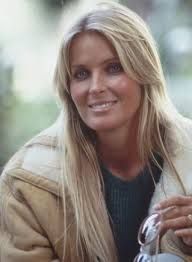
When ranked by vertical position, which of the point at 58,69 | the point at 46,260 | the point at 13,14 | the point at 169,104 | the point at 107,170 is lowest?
the point at 46,260

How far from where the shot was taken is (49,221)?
1.31m

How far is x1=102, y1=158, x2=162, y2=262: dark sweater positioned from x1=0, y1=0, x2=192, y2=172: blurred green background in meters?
0.44

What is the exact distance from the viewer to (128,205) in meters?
1.38

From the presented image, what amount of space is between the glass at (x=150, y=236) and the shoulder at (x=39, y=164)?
0.76 ft

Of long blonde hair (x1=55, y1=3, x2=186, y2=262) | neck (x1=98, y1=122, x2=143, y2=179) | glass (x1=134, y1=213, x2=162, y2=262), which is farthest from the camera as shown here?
neck (x1=98, y1=122, x2=143, y2=179)

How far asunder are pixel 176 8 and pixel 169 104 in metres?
0.51

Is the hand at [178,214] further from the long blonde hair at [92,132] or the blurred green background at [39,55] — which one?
the blurred green background at [39,55]

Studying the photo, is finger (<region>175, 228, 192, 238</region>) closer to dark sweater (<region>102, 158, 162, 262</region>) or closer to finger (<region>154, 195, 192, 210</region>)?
finger (<region>154, 195, 192, 210</region>)

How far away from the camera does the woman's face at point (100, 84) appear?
1259 millimetres

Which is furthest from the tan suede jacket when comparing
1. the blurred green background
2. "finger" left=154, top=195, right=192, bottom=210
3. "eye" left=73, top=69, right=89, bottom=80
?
the blurred green background

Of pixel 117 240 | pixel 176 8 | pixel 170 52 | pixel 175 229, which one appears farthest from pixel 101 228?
pixel 176 8

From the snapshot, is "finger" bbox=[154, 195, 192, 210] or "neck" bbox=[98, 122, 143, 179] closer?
"finger" bbox=[154, 195, 192, 210]

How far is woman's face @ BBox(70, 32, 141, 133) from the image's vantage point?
1.26 m

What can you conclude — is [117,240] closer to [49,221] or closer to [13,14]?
[49,221]
